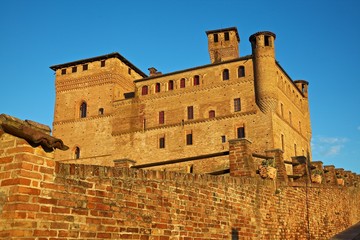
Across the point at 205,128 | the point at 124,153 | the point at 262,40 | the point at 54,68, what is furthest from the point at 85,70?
the point at 262,40

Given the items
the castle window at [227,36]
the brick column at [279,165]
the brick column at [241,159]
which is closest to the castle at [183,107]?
the castle window at [227,36]

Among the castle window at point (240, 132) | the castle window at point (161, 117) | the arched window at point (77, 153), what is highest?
the castle window at point (161, 117)

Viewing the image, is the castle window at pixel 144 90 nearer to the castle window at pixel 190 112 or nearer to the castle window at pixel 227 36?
the castle window at pixel 190 112

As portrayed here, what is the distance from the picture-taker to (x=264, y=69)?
33.6 metres

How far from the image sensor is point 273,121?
3269 centimetres

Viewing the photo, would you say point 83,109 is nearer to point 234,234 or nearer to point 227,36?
point 227,36

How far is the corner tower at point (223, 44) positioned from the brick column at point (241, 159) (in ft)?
97.9

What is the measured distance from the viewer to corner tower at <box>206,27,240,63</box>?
4031cm

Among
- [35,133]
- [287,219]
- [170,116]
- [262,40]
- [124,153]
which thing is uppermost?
[262,40]

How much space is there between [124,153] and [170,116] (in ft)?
18.1

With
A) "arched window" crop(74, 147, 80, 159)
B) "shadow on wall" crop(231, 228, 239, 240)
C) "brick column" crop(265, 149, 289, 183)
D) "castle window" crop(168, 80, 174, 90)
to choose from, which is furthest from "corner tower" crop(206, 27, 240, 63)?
"shadow on wall" crop(231, 228, 239, 240)

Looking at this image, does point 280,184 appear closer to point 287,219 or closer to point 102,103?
point 287,219

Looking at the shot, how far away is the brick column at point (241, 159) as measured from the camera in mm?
10934

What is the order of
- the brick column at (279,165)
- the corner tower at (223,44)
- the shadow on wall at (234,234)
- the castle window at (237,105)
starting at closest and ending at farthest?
1. the shadow on wall at (234,234)
2. the brick column at (279,165)
3. the castle window at (237,105)
4. the corner tower at (223,44)
